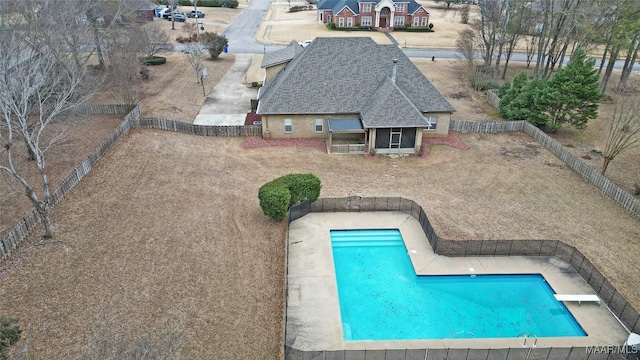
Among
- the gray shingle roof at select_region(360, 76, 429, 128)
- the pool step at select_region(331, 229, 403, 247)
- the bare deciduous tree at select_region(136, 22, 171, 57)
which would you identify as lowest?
the pool step at select_region(331, 229, 403, 247)

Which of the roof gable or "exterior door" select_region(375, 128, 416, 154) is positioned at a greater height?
the roof gable

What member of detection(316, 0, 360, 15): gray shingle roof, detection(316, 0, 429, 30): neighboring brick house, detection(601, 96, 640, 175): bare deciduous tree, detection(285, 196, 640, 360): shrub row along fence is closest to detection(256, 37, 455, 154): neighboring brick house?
detection(285, 196, 640, 360): shrub row along fence

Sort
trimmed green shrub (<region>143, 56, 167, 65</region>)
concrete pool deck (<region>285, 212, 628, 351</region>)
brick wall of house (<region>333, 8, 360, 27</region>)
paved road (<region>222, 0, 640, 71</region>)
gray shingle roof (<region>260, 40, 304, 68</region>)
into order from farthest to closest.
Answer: brick wall of house (<region>333, 8, 360, 27</region>), paved road (<region>222, 0, 640, 71</region>), trimmed green shrub (<region>143, 56, 167, 65</region>), gray shingle roof (<region>260, 40, 304, 68</region>), concrete pool deck (<region>285, 212, 628, 351</region>)

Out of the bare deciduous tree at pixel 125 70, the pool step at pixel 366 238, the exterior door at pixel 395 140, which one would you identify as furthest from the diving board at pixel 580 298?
the bare deciduous tree at pixel 125 70

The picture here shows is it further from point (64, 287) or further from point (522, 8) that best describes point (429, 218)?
point (522, 8)

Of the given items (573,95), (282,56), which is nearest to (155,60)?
(282,56)

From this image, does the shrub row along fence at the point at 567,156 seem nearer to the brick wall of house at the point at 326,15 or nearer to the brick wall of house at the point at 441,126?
the brick wall of house at the point at 441,126

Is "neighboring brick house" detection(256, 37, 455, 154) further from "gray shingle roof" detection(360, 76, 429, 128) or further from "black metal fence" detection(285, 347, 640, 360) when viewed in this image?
"black metal fence" detection(285, 347, 640, 360)

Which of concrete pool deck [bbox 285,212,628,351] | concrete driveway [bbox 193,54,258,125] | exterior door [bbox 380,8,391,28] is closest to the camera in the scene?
concrete pool deck [bbox 285,212,628,351]
